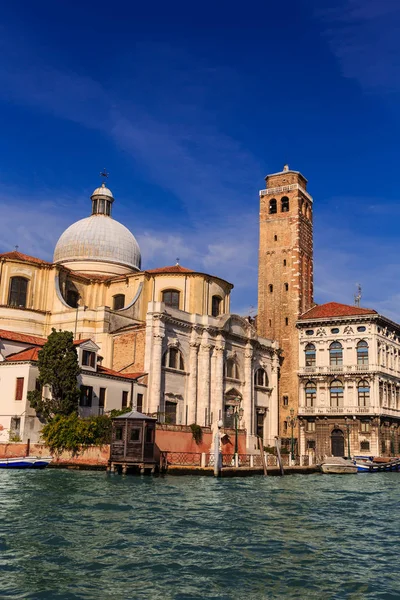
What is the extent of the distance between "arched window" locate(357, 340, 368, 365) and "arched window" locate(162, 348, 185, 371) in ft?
50.1

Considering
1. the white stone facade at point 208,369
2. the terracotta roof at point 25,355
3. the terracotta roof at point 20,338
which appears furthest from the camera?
the white stone facade at point 208,369

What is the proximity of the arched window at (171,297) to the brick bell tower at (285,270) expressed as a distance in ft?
33.2

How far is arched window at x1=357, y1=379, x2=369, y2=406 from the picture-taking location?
2019 inches

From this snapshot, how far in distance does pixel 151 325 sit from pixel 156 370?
2931 millimetres

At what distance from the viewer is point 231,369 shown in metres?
49.3

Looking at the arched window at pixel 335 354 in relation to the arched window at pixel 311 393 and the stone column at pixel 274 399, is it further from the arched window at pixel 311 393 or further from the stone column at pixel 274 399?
the stone column at pixel 274 399

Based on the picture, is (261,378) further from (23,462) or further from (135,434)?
(23,462)

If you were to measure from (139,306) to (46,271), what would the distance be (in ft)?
22.8

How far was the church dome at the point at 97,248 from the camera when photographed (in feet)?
171

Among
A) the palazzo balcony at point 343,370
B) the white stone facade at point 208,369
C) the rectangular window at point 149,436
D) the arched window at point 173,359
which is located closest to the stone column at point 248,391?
the white stone facade at point 208,369

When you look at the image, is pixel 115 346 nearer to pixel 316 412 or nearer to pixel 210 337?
pixel 210 337

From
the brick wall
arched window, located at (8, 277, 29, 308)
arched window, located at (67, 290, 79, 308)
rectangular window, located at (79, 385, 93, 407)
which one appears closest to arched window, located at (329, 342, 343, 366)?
the brick wall

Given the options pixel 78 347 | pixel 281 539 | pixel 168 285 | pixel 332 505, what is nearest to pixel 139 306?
pixel 168 285

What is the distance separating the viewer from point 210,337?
46969mm
